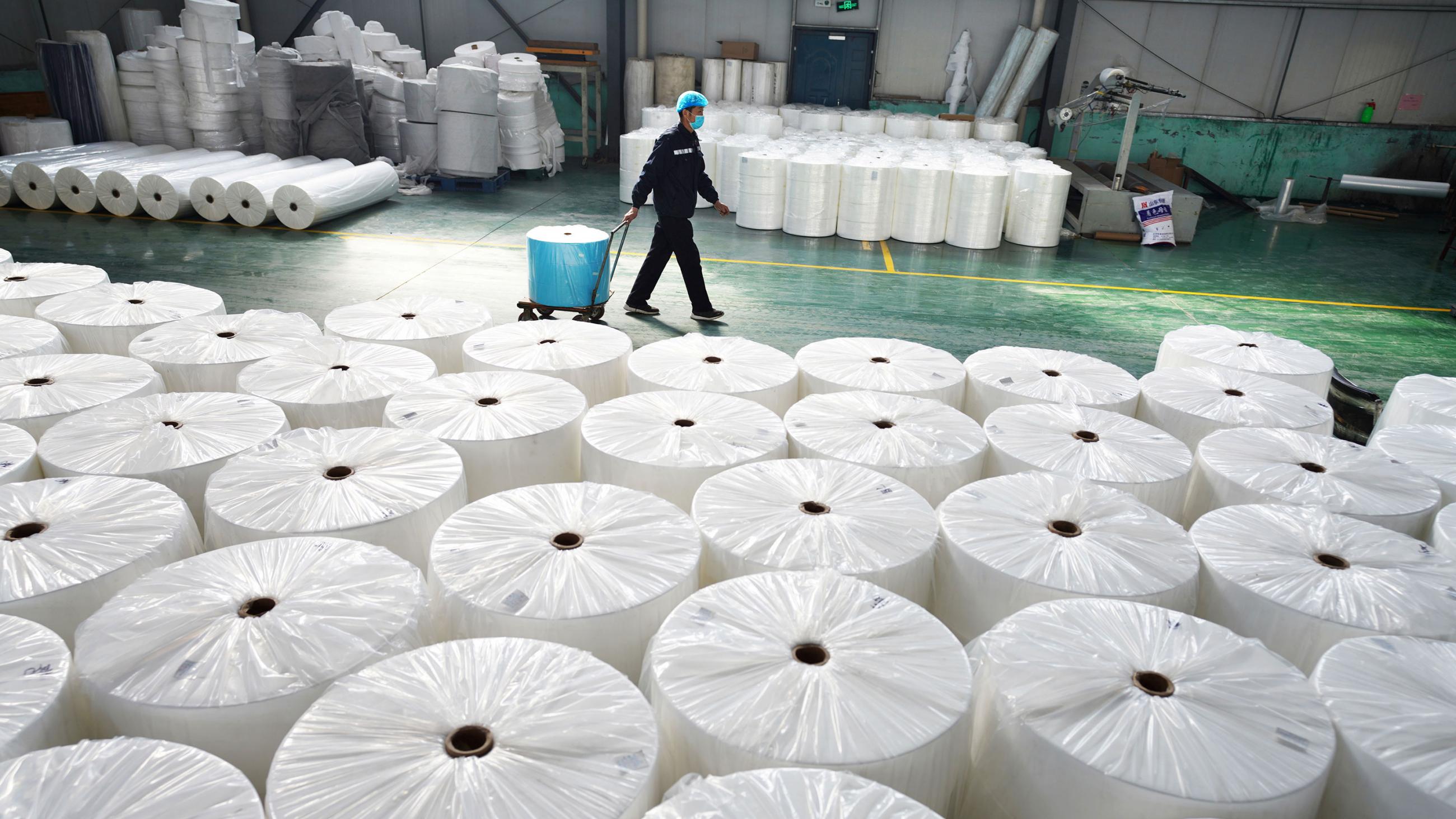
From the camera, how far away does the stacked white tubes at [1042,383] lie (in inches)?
134

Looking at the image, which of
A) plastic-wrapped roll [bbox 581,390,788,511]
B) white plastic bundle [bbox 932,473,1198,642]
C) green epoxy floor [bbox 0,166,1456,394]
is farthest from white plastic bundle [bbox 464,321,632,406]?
green epoxy floor [bbox 0,166,1456,394]

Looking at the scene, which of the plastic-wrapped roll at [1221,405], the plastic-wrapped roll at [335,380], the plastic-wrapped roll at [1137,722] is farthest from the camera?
the plastic-wrapped roll at [1221,405]

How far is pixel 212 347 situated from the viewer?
347 centimetres

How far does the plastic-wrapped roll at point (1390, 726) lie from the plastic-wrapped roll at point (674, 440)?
60.5 inches

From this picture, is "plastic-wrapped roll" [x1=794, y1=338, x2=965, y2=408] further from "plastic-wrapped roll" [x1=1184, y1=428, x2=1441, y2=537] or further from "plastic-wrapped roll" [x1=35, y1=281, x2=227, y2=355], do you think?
"plastic-wrapped roll" [x1=35, y1=281, x2=227, y2=355]

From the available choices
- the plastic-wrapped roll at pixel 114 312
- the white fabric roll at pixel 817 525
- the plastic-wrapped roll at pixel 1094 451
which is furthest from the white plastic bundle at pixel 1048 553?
the plastic-wrapped roll at pixel 114 312

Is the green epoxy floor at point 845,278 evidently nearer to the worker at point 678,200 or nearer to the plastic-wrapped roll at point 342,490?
the worker at point 678,200

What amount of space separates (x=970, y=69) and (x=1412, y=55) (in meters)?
6.71

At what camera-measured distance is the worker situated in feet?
21.3

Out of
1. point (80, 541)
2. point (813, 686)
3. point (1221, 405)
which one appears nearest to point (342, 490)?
point (80, 541)

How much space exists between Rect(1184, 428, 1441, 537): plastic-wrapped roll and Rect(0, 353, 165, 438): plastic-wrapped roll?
3631mm

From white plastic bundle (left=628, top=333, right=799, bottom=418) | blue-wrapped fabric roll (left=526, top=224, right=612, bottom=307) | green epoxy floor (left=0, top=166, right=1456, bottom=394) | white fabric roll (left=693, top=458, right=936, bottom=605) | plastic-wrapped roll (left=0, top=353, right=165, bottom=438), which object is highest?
white fabric roll (left=693, top=458, right=936, bottom=605)

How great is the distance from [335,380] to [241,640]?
1593 millimetres

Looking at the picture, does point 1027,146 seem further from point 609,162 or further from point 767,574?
point 767,574
